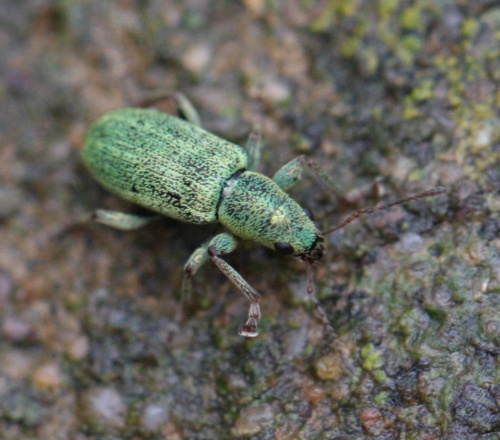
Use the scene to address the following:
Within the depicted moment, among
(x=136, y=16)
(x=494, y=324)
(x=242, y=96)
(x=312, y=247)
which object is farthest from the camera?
(x=136, y=16)

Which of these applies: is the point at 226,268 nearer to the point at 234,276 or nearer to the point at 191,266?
the point at 234,276

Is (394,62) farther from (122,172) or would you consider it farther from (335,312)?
(122,172)

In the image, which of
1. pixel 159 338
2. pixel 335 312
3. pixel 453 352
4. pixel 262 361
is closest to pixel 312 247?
pixel 335 312

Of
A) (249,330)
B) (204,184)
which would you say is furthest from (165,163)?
(249,330)

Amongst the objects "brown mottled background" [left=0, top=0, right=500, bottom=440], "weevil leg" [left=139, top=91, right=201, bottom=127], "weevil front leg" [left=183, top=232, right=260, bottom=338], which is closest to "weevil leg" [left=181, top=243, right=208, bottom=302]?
"weevil front leg" [left=183, top=232, right=260, bottom=338]

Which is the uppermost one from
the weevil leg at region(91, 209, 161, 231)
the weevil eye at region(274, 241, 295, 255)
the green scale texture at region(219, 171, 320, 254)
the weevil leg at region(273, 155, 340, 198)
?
the weevil leg at region(273, 155, 340, 198)

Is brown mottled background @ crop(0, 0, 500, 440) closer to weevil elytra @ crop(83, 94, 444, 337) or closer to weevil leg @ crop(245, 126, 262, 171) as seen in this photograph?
weevil leg @ crop(245, 126, 262, 171)
